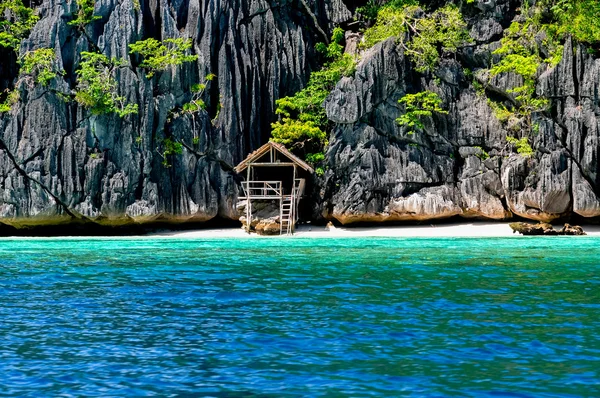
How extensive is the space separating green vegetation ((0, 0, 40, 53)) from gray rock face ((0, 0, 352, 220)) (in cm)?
72

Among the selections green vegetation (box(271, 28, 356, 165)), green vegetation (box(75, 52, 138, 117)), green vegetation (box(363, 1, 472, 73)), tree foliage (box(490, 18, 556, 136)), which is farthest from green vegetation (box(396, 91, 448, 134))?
green vegetation (box(75, 52, 138, 117))

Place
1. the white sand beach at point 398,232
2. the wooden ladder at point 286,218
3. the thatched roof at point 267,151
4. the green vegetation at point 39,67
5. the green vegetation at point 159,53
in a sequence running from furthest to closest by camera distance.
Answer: the green vegetation at point 159,53 < the green vegetation at point 39,67 < the wooden ladder at point 286,218 < the thatched roof at point 267,151 < the white sand beach at point 398,232

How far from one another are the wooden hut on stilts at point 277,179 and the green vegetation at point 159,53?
6.12 metres

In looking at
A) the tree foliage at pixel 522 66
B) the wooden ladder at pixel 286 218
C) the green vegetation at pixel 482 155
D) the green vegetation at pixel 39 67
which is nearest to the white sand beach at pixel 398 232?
the wooden ladder at pixel 286 218

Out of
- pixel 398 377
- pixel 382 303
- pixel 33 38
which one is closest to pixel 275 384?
pixel 398 377

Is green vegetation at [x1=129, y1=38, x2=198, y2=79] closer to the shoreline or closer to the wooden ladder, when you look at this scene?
the shoreline

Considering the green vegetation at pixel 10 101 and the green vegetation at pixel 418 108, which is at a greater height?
the green vegetation at pixel 10 101

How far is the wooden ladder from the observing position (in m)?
28.6

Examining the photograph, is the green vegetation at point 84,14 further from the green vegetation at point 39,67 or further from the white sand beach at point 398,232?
the white sand beach at point 398,232

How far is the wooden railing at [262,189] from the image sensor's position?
94.0 feet

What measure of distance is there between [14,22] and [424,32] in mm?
19886

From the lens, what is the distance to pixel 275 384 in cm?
578

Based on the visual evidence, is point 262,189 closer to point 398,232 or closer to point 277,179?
point 277,179

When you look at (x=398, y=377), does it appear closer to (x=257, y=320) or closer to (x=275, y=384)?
(x=275, y=384)
